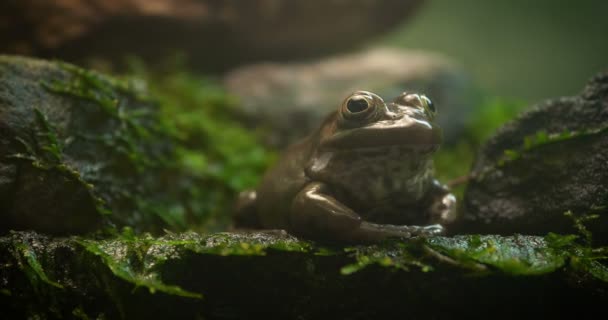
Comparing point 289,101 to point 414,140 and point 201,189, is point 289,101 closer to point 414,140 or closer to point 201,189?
point 201,189

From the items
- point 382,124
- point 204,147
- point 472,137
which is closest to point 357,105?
point 382,124

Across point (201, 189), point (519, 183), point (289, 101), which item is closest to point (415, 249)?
point (519, 183)

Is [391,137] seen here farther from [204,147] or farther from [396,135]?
[204,147]

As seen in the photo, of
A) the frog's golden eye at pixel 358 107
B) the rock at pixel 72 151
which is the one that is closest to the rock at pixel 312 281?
the rock at pixel 72 151

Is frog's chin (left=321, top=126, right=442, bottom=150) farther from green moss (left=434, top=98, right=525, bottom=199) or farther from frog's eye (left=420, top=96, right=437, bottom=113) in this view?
green moss (left=434, top=98, right=525, bottom=199)

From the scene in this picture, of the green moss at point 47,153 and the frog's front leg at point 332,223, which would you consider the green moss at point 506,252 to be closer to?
the frog's front leg at point 332,223

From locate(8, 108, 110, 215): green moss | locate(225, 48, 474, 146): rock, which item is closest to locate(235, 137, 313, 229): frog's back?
locate(8, 108, 110, 215): green moss
